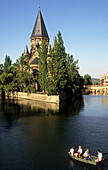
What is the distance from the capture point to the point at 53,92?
69000 mm

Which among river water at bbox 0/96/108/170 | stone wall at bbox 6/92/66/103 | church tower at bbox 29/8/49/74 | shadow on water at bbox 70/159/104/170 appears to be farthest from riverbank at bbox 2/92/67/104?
shadow on water at bbox 70/159/104/170

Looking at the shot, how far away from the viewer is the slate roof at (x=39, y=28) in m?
125

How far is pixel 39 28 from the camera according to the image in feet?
412

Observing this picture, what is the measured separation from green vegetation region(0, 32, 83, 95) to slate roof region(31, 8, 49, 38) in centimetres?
3186

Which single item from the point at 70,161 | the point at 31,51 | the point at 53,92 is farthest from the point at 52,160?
the point at 31,51

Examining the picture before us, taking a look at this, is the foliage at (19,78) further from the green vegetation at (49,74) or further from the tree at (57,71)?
the tree at (57,71)

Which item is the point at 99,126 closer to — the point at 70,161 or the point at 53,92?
the point at 70,161

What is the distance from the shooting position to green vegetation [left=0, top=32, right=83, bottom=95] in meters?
69.2

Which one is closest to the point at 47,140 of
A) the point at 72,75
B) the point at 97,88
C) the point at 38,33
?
the point at 72,75

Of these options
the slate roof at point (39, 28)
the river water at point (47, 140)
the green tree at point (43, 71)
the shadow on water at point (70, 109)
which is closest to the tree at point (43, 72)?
the green tree at point (43, 71)

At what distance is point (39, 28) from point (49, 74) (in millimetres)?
60390

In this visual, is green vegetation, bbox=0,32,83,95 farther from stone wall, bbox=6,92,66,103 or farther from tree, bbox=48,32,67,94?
stone wall, bbox=6,92,66,103

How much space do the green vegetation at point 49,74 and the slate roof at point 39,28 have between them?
31856 millimetres

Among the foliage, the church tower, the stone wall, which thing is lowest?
the stone wall
